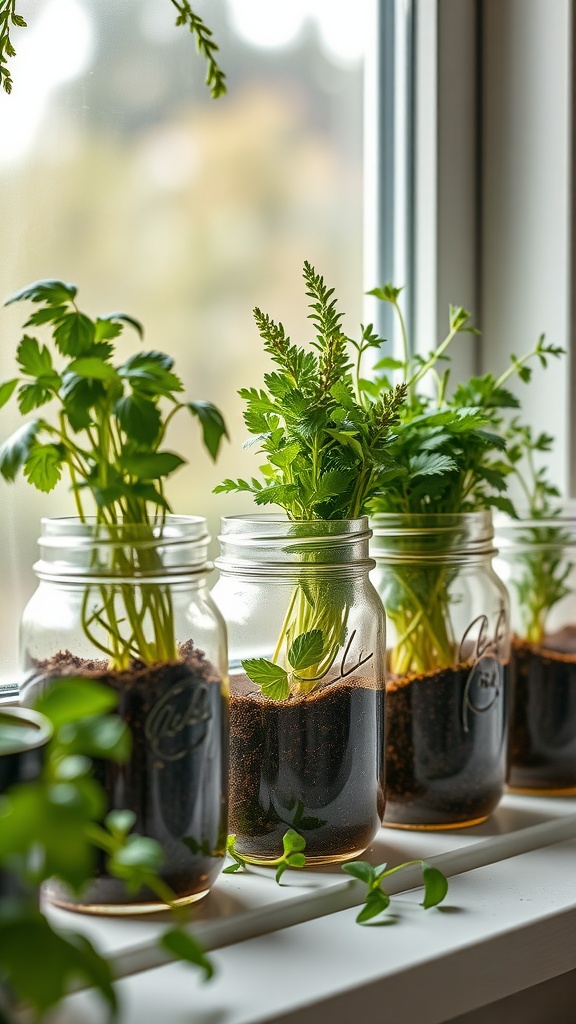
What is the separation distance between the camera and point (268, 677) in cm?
79

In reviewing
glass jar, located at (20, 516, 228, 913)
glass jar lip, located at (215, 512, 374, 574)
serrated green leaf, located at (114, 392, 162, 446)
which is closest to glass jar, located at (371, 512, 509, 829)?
glass jar lip, located at (215, 512, 374, 574)

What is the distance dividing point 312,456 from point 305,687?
16 centimetres

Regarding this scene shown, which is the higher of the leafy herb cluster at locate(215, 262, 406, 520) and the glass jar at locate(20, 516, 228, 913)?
the leafy herb cluster at locate(215, 262, 406, 520)

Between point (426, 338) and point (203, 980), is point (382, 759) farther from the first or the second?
point (426, 338)

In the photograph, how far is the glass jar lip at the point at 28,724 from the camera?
0.62m

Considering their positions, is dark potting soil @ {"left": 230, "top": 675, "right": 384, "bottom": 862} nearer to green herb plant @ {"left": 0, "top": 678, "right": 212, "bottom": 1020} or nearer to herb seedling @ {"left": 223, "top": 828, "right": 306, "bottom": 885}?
herb seedling @ {"left": 223, "top": 828, "right": 306, "bottom": 885}

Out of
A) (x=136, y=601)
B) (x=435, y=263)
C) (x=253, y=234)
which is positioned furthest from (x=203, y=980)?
(x=435, y=263)

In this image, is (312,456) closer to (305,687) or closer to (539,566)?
(305,687)

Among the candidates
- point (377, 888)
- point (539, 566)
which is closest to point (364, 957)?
point (377, 888)

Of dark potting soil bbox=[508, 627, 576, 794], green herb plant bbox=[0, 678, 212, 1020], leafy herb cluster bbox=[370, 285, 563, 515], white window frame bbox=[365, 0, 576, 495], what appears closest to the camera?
green herb plant bbox=[0, 678, 212, 1020]

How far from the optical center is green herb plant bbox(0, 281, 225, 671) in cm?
65

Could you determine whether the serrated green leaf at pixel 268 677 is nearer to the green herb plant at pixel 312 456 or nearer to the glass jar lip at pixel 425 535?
the green herb plant at pixel 312 456

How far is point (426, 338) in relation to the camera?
1174 mm

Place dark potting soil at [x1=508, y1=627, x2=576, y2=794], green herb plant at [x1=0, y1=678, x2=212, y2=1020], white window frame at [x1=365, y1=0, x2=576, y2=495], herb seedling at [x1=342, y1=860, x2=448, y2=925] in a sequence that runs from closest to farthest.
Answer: green herb plant at [x1=0, y1=678, x2=212, y2=1020] < herb seedling at [x1=342, y1=860, x2=448, y2=925] < dark potting soil at [x1=508, y1=627, x2=576, y2=794] < white window frame at [x1=365, y1=0, x2=576, y2=495]
